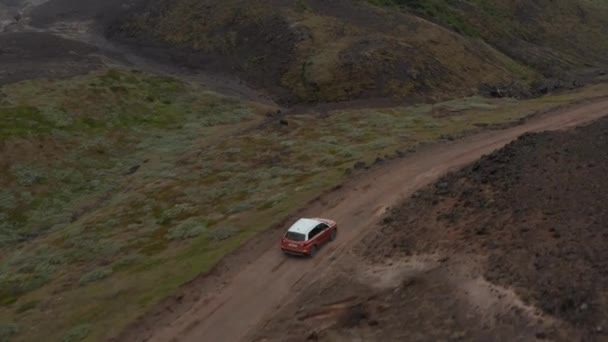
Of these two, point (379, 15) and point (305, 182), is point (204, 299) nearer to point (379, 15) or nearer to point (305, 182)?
point (305, 182)

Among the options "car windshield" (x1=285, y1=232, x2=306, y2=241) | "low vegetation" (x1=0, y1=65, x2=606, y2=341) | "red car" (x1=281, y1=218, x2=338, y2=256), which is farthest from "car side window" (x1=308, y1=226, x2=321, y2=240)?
"low vegetation" (x1=0, y1=65, x2=606, y2=341)

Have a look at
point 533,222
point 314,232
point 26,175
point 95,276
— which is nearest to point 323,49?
point 26,175

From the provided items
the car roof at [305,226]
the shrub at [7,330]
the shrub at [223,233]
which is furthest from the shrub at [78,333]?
the car roof at [305,226]

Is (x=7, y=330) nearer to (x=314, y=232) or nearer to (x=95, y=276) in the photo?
(x=95, y=276)

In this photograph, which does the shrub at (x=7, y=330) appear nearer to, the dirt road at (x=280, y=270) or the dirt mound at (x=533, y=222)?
the dirt road at (x=280, y=270)

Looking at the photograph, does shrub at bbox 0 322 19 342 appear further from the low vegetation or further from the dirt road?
the dirt road

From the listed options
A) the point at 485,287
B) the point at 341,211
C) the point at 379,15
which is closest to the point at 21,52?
the point at 379,15
